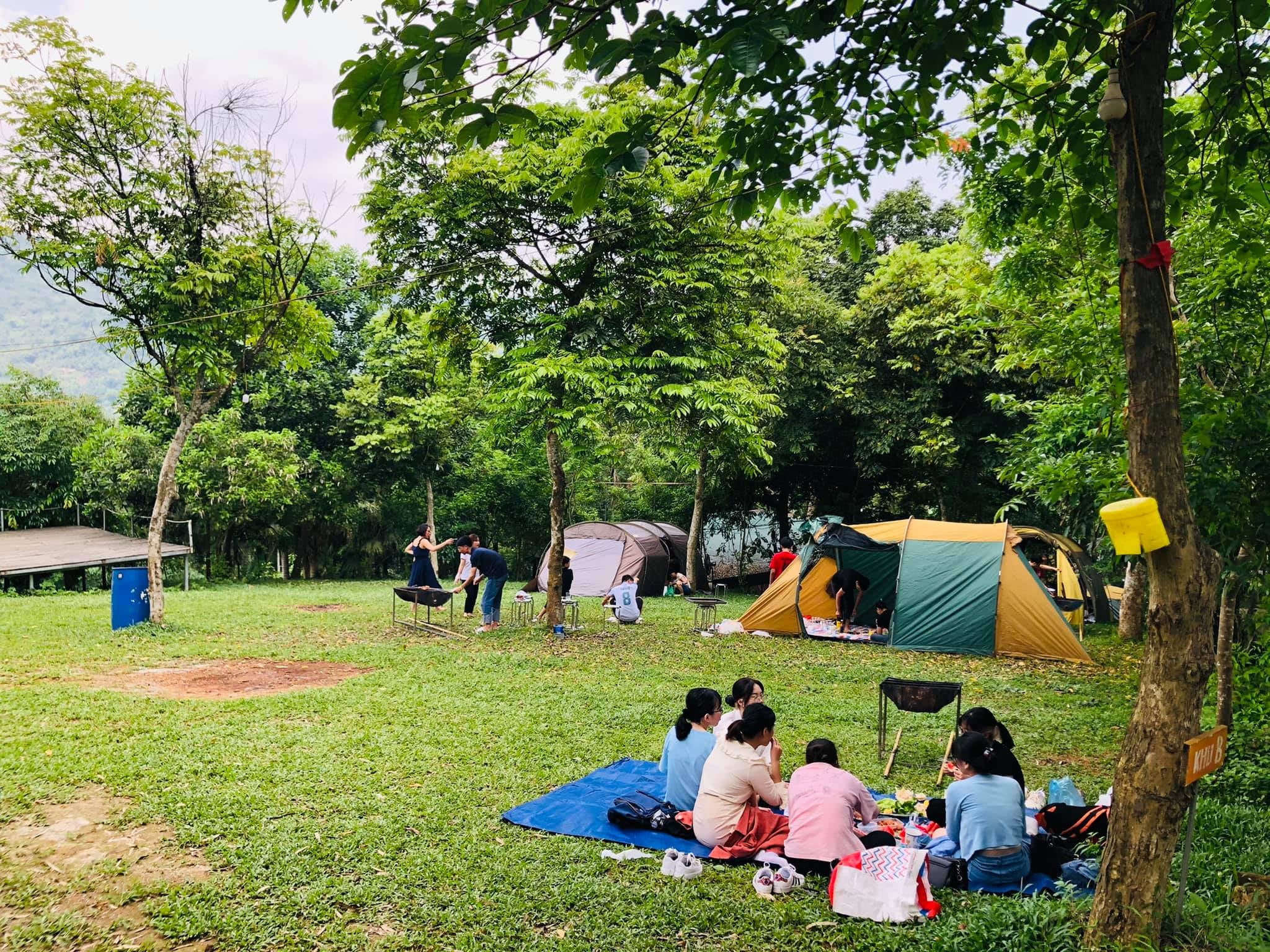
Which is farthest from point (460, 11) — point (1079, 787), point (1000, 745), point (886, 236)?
point (886, 236)

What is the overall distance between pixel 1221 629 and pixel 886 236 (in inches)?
604

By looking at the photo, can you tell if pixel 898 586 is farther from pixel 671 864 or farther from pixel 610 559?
pixel 671 864

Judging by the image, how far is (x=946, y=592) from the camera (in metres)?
11.4

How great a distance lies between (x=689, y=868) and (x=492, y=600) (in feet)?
27.7

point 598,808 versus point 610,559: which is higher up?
point 610,559

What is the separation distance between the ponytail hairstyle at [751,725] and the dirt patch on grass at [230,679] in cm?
507

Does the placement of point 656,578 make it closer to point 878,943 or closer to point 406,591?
point 406,591

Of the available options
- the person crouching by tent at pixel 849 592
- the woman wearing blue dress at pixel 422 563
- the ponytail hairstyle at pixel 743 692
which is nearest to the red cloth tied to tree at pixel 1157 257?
the ponytail hairstyle at pixel 743 692

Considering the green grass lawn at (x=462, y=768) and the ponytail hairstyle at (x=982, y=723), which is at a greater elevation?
the ponytail hairstyle at (x=982, y=723)

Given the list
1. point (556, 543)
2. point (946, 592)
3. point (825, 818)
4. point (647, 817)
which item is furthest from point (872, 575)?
point (825, 818)

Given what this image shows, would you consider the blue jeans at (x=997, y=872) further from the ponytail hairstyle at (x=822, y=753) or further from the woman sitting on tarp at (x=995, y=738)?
the ponytail hairstyle at (x=822, y=753)

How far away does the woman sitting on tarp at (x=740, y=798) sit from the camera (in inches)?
176

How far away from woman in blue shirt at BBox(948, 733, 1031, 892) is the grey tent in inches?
504

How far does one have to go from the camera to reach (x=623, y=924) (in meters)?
3.62
